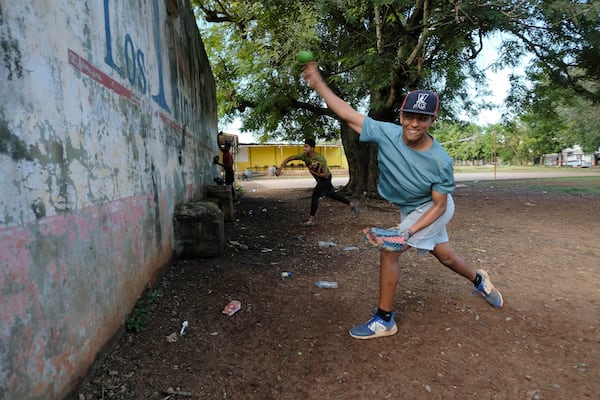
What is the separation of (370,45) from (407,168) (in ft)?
19.5

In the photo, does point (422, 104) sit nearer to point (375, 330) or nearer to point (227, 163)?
point (375, 330)

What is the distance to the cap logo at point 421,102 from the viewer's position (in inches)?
95.2

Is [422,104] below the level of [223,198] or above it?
above

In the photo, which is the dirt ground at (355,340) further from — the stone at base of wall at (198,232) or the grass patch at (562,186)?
the grass patch at (562,186)

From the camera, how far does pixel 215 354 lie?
2.53 metres

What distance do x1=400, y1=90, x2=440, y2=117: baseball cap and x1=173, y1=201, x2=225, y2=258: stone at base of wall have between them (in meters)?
2.86

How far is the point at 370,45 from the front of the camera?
7.65m

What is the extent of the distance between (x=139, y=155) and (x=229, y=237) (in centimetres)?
312

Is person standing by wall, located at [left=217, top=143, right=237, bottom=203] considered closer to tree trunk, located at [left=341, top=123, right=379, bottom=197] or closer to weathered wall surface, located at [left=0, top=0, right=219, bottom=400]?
tree trunk, located at [left=341, top=123, right=379, bottom=197]

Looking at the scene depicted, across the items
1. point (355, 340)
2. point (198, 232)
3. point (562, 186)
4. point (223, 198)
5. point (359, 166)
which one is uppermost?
point (359, 166)

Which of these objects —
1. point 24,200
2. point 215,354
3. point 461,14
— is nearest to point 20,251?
point 24,200

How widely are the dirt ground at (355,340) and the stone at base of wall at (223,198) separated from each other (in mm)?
2387

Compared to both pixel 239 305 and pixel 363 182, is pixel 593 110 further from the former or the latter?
pixel 239 305

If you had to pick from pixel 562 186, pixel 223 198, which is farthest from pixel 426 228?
pixel 562 186
